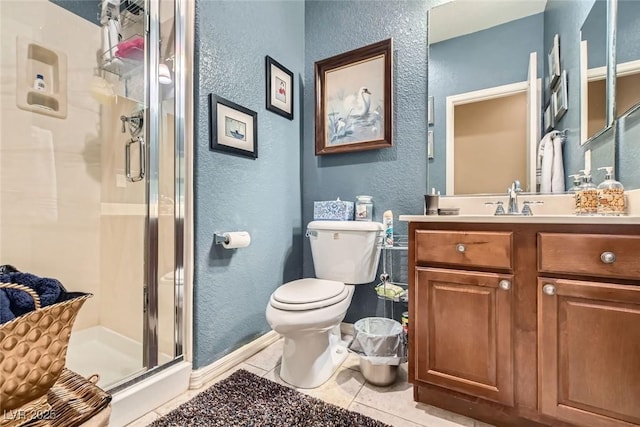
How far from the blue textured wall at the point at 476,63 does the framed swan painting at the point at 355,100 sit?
28 centimetres

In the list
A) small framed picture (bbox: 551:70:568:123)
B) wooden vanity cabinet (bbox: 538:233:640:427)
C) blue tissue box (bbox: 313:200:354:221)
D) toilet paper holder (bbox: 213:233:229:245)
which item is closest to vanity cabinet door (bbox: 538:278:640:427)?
wooden vanity cabinet (bbox: 538:233:640:427)

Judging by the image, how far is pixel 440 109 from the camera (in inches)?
64.3

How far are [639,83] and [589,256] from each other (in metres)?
0.76

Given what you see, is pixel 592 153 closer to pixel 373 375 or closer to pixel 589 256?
pixel 589 256

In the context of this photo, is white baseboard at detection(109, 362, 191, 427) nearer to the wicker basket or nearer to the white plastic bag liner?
the wicker basket

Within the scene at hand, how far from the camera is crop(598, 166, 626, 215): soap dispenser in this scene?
1072 mm

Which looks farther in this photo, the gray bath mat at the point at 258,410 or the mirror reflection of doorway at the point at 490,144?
the mirror reflection of doorway at the point at 490,144

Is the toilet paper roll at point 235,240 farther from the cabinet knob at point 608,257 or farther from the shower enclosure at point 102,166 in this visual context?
the cabinet knob at point 608,257

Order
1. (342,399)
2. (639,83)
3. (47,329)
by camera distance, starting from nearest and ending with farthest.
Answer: (47,329)
(639,83)
(342,399)

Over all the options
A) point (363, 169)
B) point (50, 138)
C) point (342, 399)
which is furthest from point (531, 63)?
point (50, 138)

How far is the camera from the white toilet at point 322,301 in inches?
49.4

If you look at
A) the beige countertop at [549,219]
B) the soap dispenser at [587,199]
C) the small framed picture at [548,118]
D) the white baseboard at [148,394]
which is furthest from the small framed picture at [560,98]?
the white baseboard at [148,394]

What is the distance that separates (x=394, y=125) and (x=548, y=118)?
2.50ft

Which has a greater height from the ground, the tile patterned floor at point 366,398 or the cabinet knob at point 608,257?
the cabinet knob at point 608,257
